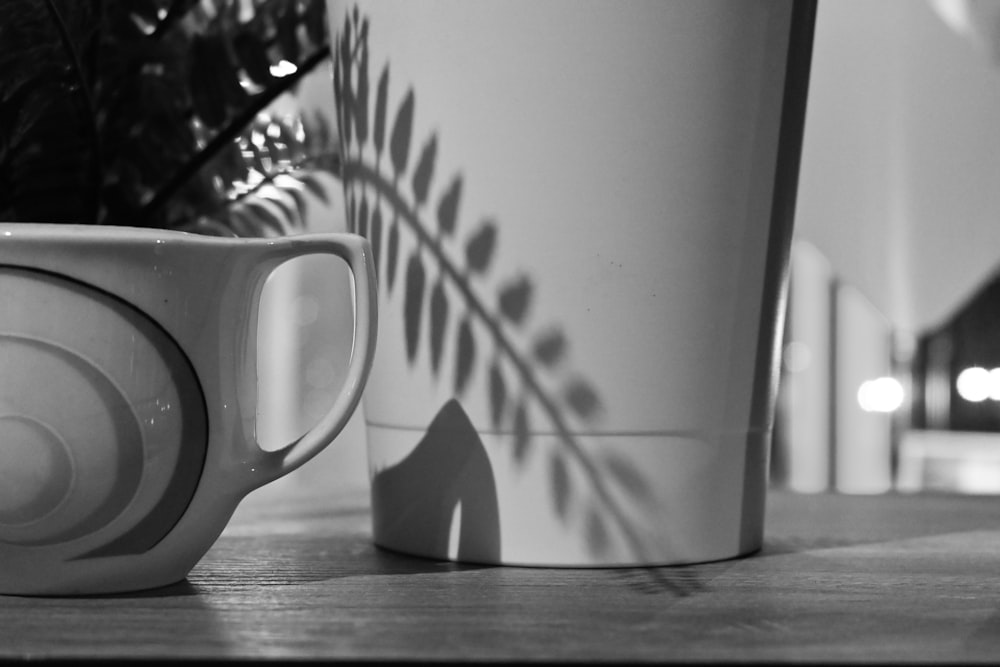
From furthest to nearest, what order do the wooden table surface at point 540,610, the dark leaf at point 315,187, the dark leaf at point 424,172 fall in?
the dark leaf at point 315,187
the dark leaf at point 424,172
the wooden table surface at point 540,610

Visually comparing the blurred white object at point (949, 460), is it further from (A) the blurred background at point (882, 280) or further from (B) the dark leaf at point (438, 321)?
(B) the dark leaf at point (438, 321)

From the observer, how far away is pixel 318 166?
42 cm

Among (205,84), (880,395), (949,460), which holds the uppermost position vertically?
(205,84)

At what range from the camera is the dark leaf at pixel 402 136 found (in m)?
0.30

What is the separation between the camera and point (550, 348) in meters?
0.29

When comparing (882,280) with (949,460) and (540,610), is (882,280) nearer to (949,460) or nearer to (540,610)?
(949,460)

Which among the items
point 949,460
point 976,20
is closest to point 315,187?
point 976,20

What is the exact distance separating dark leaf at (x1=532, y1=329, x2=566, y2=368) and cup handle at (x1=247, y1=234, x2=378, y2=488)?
0.16ft

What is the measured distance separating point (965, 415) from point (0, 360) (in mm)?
2073

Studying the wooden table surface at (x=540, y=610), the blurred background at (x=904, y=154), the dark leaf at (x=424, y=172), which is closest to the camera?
the wooden table surface at (x=540, y=610)

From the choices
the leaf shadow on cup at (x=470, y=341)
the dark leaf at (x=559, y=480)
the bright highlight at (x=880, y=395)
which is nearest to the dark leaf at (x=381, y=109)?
the leaf shadow on cup at (x=470, y=341)

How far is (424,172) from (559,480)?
0.10 metres

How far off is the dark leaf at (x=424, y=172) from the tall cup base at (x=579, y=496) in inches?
2.7

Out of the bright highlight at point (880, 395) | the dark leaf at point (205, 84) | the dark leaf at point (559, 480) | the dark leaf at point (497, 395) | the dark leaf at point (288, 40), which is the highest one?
the dark leaf at point (288, 40)
